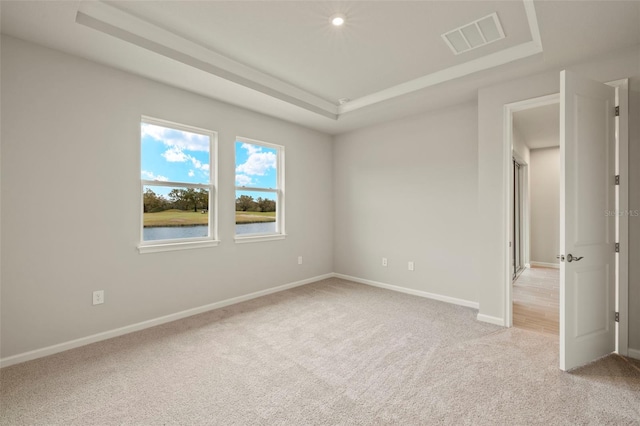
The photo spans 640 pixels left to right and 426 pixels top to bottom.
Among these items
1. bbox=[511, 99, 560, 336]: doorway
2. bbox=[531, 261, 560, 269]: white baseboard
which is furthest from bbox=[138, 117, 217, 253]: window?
bbox=[531, 261, 560, 269]: white baseboard

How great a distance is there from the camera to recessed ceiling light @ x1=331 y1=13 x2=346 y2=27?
2346 mm

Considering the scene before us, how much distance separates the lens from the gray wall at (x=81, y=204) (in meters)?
2.38

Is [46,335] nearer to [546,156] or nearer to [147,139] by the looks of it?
[147,139]

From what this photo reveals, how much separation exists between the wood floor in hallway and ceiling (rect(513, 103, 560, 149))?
254 cm

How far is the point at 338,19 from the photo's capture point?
2379 mm

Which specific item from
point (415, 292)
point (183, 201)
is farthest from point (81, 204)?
point (415, 292)

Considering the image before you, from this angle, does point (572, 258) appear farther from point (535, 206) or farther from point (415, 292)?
point (535, 206)

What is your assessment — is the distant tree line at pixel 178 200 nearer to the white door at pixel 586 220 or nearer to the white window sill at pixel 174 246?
the white window sill at pixel 174 246

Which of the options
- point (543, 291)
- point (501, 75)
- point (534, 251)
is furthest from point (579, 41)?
point (534, 251)

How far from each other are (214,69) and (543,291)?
540 centimetres

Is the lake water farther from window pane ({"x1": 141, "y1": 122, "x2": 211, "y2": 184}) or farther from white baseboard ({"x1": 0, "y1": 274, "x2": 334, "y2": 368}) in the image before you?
white baseboard ({"x1": 0, "y1": 274, "x2": 334, "y2": 368})

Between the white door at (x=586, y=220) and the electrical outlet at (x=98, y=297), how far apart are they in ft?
12.9

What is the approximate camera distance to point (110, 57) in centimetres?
265

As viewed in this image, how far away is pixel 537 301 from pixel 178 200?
481cm
